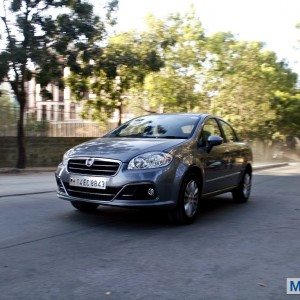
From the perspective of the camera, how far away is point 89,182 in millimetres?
6387

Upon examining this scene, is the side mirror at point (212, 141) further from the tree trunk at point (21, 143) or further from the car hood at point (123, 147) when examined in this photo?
the tree trunk at point (21, 143)

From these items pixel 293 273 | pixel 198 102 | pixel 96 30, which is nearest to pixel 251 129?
pixel 198 102

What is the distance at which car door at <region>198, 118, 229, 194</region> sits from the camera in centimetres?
737

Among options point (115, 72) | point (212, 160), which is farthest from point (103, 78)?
point (212, 160)

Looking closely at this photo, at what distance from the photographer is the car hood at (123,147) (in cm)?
636

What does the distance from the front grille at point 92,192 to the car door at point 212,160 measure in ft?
5.24

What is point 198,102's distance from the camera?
2592cm

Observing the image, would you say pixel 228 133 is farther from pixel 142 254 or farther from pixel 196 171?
pixel 142 254

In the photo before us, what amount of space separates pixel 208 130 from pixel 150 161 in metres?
1.88

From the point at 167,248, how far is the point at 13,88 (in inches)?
477

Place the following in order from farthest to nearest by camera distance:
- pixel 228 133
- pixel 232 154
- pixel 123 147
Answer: pixel 228 133
pixel 232 154
pixel 123 147

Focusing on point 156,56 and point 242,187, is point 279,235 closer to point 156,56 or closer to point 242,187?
point 242,187

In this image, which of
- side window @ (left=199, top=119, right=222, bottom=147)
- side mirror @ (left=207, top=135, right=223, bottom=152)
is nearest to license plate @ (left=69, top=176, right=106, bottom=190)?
side window @ (left=199, top=119, right=222, bottom=147)

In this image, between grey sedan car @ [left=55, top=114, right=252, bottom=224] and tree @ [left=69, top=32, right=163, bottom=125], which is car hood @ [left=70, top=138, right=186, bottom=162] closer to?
grey sedan car @ [left=55, top=114, right=252, bottom=224]
